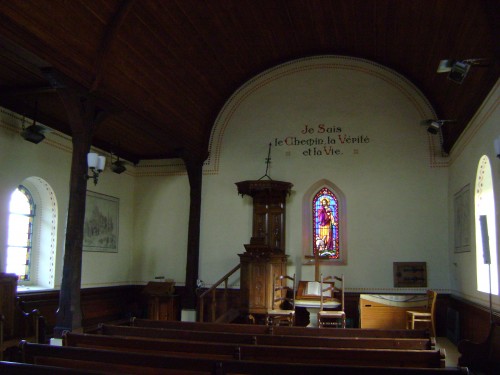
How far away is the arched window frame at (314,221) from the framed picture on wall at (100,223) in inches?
172

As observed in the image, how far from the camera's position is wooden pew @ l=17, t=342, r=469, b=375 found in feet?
10.7

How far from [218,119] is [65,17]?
5.61 metres

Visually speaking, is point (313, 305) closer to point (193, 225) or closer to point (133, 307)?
point (193, 225)

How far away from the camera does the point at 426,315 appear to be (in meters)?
8.86

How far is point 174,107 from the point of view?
10320mm

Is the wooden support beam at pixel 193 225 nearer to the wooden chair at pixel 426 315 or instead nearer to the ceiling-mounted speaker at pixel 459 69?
the wooden chair at pixel 426 315

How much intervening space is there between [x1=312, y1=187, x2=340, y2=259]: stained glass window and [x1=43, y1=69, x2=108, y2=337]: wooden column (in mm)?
5361

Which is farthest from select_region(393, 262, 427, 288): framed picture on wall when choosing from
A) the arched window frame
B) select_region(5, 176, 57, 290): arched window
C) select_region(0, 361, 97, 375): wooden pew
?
select_region(0, 361, 97, 375): wooden pew

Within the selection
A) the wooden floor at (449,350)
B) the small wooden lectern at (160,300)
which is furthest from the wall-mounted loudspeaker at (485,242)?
the small wooden lectern at (160,300)

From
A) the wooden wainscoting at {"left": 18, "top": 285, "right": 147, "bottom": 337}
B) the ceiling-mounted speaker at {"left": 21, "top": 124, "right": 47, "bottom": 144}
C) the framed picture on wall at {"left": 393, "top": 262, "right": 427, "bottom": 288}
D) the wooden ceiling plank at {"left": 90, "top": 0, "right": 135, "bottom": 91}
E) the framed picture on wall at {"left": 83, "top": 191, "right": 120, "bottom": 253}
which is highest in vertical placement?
the wooden ceiling plank at {"left": 90, "top": 0, "right": 135, "bottom": 91}

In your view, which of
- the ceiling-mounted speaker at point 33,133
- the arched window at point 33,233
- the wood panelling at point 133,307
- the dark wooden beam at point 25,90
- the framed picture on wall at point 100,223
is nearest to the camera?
the wood panelling at point 133,307

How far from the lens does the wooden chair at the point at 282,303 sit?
8.92 metres

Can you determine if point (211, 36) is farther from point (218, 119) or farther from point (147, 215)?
point (147, 215)

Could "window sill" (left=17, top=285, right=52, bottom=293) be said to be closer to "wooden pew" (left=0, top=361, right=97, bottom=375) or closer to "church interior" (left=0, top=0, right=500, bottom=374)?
"church interior" (left=0, top=0, right=500, bottom=374)
